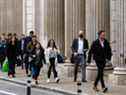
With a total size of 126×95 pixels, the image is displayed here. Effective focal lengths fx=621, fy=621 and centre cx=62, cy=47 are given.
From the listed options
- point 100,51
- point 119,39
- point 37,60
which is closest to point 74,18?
point 37,60

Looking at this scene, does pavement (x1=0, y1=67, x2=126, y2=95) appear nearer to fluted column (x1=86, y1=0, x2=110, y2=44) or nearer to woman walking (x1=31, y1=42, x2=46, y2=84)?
woman walking (x1=31, y1=42, x2=46, y2=84)

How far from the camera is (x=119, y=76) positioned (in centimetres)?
2248

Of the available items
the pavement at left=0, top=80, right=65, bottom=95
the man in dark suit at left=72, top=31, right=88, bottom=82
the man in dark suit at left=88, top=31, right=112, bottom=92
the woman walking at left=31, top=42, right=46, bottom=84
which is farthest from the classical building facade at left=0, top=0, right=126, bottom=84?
the pavement at left=0, top=80, right=65, bottom=95

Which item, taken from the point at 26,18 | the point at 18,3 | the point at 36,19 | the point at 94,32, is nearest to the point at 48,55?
the point at 94,32

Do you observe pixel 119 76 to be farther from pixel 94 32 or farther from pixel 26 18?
pixel 26 18

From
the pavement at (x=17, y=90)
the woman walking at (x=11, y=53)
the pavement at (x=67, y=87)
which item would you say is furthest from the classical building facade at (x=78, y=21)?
the pavement at (x=17, y=90)

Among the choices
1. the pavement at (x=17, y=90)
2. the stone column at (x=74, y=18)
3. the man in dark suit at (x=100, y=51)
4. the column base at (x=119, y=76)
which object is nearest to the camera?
the man in dark suit at (x=100, y=51)

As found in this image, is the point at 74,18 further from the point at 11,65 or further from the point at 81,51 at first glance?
the point at 11,65

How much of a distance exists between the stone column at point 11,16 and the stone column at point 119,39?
13.7m

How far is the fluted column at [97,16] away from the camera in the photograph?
24.5m

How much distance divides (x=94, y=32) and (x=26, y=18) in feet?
33.2

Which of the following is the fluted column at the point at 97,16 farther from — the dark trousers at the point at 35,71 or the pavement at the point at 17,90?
the pavement at the point at 17,90

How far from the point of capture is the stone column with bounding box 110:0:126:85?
73.8 ft

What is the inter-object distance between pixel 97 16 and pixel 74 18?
222cm
